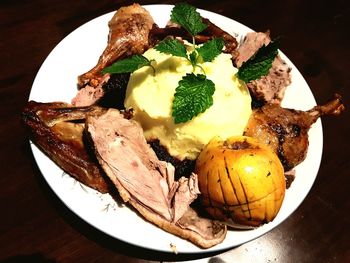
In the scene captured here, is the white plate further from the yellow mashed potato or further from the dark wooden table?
the yellow mashed potato

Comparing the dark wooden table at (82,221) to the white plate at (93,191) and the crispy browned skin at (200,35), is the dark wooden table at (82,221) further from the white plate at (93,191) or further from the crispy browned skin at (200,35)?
the crispy browned skin at (200,35)

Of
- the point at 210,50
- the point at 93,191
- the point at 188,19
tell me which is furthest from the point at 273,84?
the point at 93,191

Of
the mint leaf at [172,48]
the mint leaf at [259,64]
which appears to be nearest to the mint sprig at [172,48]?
the mint leaf at [172,48]

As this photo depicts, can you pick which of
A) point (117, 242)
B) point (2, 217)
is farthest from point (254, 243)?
point (2, 217)

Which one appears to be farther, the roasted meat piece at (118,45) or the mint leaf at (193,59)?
the roasted meat piece at (118,45)

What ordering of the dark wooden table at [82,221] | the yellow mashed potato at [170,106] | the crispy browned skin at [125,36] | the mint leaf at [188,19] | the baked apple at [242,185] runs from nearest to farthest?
1. the baked apple at [242,185]
2. the dark wooden table at [82,221]
3. the yellow mashed potato at [170,106]
4. the mint leaf at [188,19]
5. the crispy browned skin at [125,36]

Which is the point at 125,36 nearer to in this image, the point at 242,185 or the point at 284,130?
the point at 284,130

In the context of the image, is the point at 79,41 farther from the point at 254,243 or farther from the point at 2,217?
the point at 254,243
